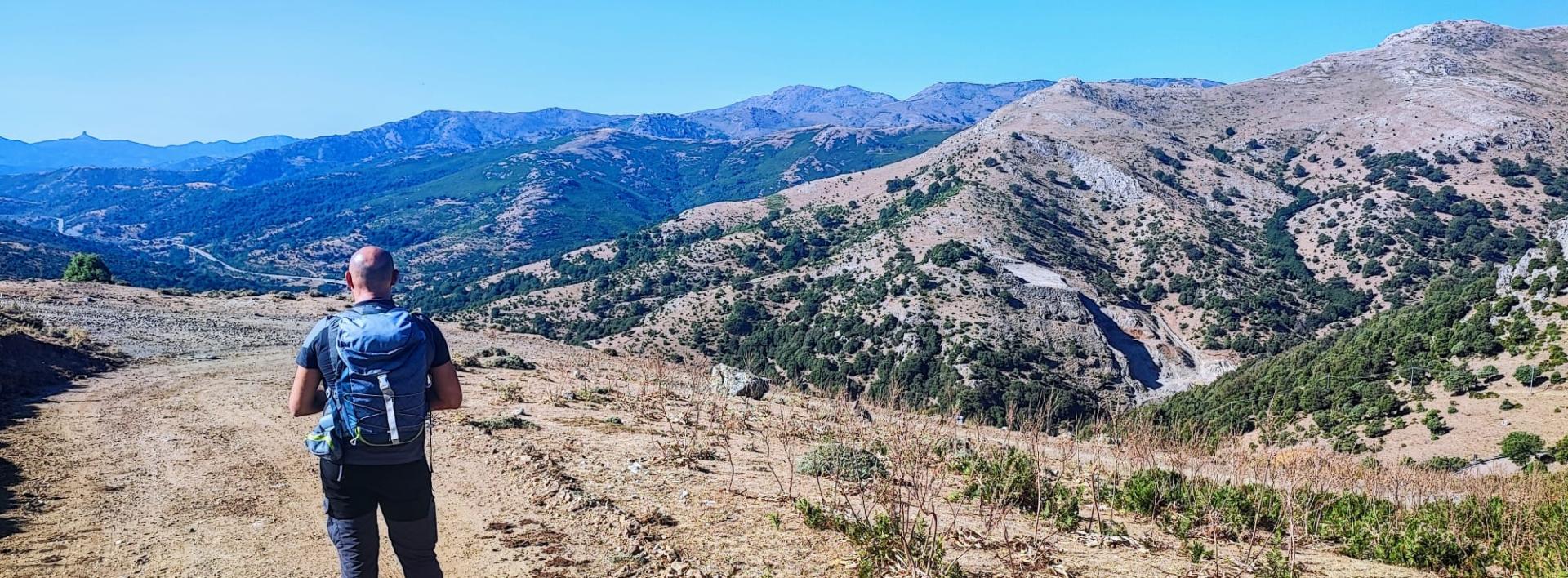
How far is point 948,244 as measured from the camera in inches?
2709

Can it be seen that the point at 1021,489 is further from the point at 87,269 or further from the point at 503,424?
the point at 87,269

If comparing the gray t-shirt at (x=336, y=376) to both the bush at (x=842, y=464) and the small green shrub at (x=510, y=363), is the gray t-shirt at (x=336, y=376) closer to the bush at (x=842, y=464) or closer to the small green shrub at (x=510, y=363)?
the bush at (x=842, y=464)

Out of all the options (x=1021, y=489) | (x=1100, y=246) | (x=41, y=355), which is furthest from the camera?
(x=1100, y=246)

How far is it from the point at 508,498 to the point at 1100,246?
8378 centimetres

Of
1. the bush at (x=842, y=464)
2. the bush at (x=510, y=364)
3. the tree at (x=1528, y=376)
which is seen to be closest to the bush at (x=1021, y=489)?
the bush at (x=842, y=464)

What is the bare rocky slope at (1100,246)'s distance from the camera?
189 ft

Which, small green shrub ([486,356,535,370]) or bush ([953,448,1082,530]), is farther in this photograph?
small green shrub ([486,356,535,370])

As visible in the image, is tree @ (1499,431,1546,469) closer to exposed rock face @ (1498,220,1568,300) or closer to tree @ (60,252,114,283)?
exposed rock face @ (1498,220,1568,300)

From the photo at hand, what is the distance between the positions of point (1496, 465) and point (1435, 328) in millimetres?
18631

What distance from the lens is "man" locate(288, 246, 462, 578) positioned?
4.09 m

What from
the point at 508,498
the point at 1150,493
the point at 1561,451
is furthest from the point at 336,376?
the point at 1561,451

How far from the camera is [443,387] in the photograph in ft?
14.8

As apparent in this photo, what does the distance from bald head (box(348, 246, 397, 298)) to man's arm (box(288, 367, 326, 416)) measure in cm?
53

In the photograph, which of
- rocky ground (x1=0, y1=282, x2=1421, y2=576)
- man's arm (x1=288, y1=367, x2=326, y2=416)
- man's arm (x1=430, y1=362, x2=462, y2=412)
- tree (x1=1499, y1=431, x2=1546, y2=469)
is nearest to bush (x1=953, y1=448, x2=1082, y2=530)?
rocky ground (x1=0, y1=282, x2=1421, y2=576)
